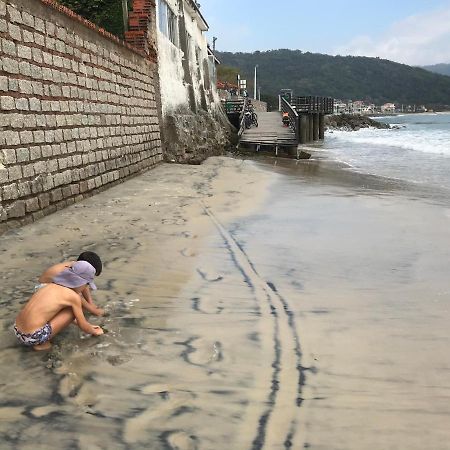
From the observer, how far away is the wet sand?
2.21 m

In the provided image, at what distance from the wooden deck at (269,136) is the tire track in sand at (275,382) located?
1756 cm

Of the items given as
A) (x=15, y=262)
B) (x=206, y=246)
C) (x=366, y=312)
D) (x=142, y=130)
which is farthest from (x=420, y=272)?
(x=142, y=130)

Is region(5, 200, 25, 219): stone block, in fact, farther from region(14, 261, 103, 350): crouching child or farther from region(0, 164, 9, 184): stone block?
region(14, 261, 103, 350): crouching child

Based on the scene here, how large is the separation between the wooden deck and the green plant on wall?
969cm

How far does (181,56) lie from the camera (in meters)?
17.3

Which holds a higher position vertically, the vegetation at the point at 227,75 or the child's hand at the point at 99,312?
the vegetation at the point at 227,75

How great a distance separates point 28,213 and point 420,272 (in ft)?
16.1

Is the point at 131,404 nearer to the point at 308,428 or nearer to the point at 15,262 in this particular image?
the point at 308,428

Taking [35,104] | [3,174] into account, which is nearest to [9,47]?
[35,104]

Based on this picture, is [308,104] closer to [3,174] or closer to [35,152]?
[35,152]

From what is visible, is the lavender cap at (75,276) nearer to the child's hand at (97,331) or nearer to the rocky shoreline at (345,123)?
the child's hand at (97,331)

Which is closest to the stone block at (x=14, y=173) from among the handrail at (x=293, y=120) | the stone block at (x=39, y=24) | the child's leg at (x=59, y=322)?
the stone block at (x=39, y=24)

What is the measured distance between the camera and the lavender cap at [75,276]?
3.00m

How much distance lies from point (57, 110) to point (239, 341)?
558 centimetres
